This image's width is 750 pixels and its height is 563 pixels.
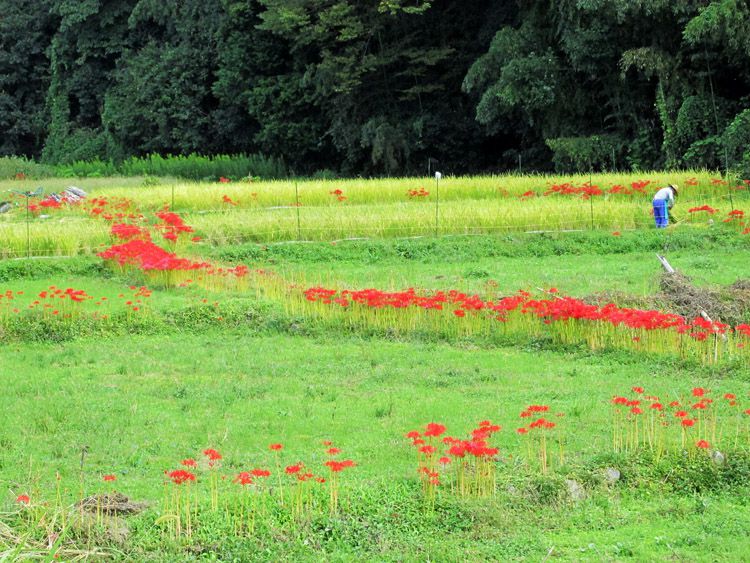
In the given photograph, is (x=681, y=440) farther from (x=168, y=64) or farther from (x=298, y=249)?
(x=168, y=64)

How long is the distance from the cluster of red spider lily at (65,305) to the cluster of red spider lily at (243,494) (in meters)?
5.57

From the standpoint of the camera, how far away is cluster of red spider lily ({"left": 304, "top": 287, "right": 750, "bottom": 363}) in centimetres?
1092

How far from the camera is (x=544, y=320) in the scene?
12.1m

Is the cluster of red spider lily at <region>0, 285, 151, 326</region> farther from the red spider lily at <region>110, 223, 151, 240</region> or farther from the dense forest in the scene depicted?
the dense forest

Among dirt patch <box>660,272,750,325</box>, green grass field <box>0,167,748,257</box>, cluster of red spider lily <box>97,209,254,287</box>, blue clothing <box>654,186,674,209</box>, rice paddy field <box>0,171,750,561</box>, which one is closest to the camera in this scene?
rice paddy field <box>0,171,750,561</box>

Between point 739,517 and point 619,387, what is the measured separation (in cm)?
297

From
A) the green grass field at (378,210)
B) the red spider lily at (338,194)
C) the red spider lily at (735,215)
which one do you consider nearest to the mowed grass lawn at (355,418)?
the green grass field at (378,210)

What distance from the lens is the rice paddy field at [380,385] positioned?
7109mm

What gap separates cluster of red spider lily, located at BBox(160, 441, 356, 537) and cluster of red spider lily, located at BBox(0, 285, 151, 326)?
18.3 ft

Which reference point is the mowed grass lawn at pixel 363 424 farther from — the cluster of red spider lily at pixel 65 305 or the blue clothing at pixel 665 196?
the blue clothing at pixel 665 196

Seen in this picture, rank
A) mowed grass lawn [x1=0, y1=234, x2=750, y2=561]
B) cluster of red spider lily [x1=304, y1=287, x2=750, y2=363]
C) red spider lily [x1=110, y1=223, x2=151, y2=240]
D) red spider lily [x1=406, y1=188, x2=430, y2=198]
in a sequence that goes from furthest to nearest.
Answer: red spider lily [x1=406, y1=188, x2=430, y2=198], red spider lily [x1=110, y1=223, x2=151, y2=240], cluster of red spider lily [x1=304, y1=287, x2=750, y2=363], mowed grass lawn [x1=0, y1=234, x2=750, y2=561]

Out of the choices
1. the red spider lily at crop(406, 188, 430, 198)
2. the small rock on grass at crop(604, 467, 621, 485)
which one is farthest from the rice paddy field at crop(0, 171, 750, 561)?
the red spider lily at crop(406, 188, 430, 198)

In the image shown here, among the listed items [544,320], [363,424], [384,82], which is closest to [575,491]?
[363,424]

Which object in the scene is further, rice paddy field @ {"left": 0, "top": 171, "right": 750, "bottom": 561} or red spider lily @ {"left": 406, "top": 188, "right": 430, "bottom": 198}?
red spider lily @ {"left": 406, "top": 188, "right": 430, "bottom": 198}
